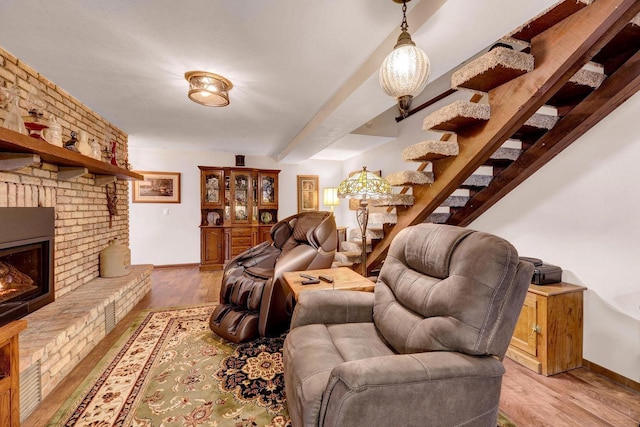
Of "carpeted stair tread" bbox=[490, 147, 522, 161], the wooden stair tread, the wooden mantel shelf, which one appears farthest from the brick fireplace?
the wooden stair tread

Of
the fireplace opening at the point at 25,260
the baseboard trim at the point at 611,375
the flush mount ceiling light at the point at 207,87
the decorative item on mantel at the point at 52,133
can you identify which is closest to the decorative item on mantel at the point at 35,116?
the decorative item on mantel at the point at 52,133

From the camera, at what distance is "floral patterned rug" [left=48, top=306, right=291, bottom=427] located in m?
1.53

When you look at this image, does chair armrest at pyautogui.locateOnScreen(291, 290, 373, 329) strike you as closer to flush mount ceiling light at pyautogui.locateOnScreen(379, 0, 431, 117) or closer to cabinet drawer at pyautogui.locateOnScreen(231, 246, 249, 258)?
flush mount ceiling light at pyautogui.locateOnScreen(379, 0, 431, 117)

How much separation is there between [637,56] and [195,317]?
393cm

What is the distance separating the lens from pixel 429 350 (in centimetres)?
115

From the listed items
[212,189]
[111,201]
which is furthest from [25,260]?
[212,189]

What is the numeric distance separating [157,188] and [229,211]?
137 centimetres

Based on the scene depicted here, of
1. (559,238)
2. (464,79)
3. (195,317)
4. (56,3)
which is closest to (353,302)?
(464,79)

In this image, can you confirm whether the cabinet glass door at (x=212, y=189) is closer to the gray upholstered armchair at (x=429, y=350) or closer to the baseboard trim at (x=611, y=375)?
the gray upholstered armchair at (x=429, y=350)

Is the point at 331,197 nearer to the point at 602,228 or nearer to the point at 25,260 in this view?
the point at 602,228

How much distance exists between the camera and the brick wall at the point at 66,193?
79.0 inches

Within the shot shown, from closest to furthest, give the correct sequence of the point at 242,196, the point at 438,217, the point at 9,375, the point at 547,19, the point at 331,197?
the point at 9,375 < the point at 547,19 < the point at 438,217 < the point at 242,196 < the point at 331,197

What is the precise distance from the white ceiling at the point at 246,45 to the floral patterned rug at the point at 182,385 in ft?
7.38

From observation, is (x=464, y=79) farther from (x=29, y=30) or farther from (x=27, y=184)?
(x=27, y=184)
